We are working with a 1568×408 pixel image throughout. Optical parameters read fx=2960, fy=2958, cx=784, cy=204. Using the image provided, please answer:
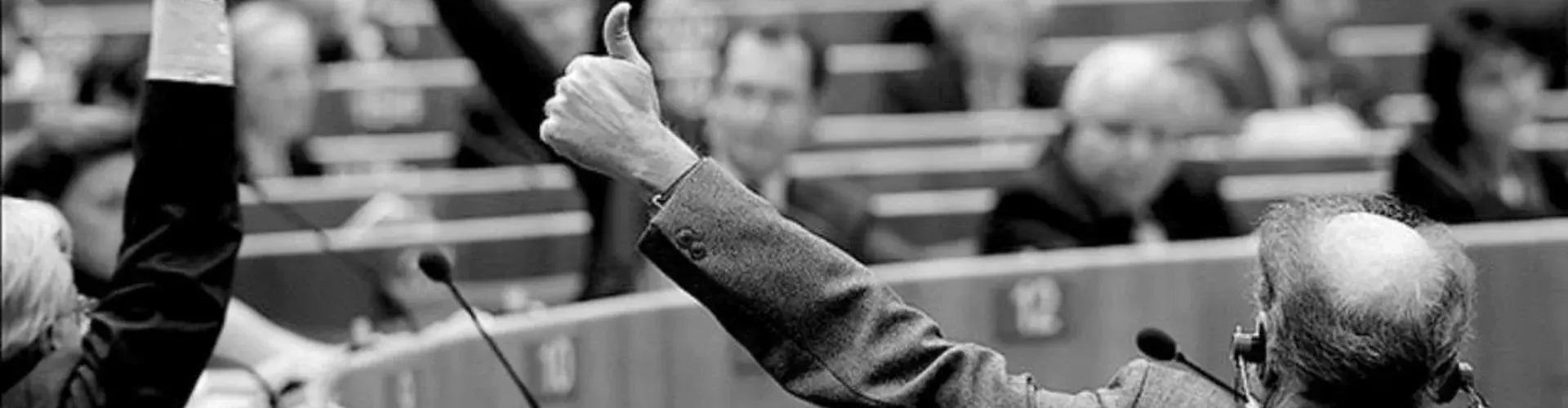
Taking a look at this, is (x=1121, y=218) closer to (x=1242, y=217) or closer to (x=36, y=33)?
(x=1242, y=217)

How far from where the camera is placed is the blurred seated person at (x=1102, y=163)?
6113 millimetres

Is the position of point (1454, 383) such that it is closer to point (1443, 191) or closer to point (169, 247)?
point (169, 247)

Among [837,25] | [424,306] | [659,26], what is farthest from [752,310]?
[837,25]

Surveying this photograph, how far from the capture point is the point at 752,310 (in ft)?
8.42

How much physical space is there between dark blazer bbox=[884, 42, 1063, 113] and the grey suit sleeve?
507 cm

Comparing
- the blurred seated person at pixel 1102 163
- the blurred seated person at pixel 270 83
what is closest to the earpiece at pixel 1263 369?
the blurred seated person at pixel 1102 163

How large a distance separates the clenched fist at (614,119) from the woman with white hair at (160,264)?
516 millimetres

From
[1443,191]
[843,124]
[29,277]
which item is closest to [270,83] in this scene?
[843,124]

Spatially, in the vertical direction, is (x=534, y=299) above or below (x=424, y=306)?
below

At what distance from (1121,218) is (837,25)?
226cm

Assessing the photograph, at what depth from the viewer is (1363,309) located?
7.72 ft

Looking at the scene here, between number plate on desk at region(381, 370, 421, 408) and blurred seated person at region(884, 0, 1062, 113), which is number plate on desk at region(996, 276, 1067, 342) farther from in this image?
blurred seated person at region(884, 0, 1062, 113)

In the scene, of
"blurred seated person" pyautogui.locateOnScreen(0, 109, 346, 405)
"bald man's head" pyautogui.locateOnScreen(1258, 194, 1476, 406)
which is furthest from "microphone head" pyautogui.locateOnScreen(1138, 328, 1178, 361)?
"blurred seated person" pyautogui.locateOnScreen(0, 109, 346, 405)

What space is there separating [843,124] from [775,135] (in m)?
1.77
